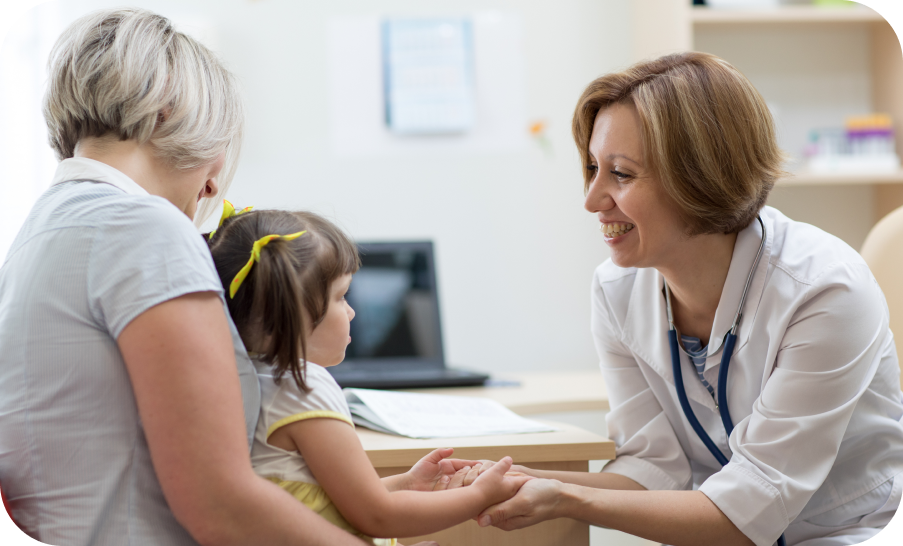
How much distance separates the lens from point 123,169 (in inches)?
33.8

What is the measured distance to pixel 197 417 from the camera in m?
0.70

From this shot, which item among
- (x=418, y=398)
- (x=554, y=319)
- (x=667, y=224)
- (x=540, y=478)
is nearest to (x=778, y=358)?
(x=667, y=224)

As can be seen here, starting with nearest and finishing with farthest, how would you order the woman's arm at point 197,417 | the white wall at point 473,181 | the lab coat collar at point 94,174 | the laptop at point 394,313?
the woman's arm at point 197,417 < the lab coat collar at point 94,174 < the laptop at point 394,313 < the white wall at point 473,181

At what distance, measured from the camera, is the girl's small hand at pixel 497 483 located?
3.11ft

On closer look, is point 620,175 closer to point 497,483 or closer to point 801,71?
point 497,483

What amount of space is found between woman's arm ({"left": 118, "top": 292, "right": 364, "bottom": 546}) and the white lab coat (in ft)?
2.25

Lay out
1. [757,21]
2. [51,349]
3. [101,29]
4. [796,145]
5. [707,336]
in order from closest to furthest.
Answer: [51,349] → [101,29] → [707,336] → [757,21] → [796,145]

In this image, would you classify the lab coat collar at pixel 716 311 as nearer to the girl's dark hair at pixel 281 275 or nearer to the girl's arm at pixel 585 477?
the girl's arm at pixel 585 477

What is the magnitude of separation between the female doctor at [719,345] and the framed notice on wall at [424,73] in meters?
1.11

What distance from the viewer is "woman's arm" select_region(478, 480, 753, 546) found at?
1.03 metres

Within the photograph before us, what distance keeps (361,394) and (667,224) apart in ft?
1.91

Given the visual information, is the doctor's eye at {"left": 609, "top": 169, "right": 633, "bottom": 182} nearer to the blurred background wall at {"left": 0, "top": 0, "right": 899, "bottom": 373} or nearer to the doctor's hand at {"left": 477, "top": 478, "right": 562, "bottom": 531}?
the doctor's hand at {"left": 477, "top": 478, "right": 562, "bottom": 531}

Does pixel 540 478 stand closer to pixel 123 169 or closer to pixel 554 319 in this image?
pixel 123 169

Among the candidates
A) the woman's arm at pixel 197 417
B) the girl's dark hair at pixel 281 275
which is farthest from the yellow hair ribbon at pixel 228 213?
the woman's arm at pixel 197 417
